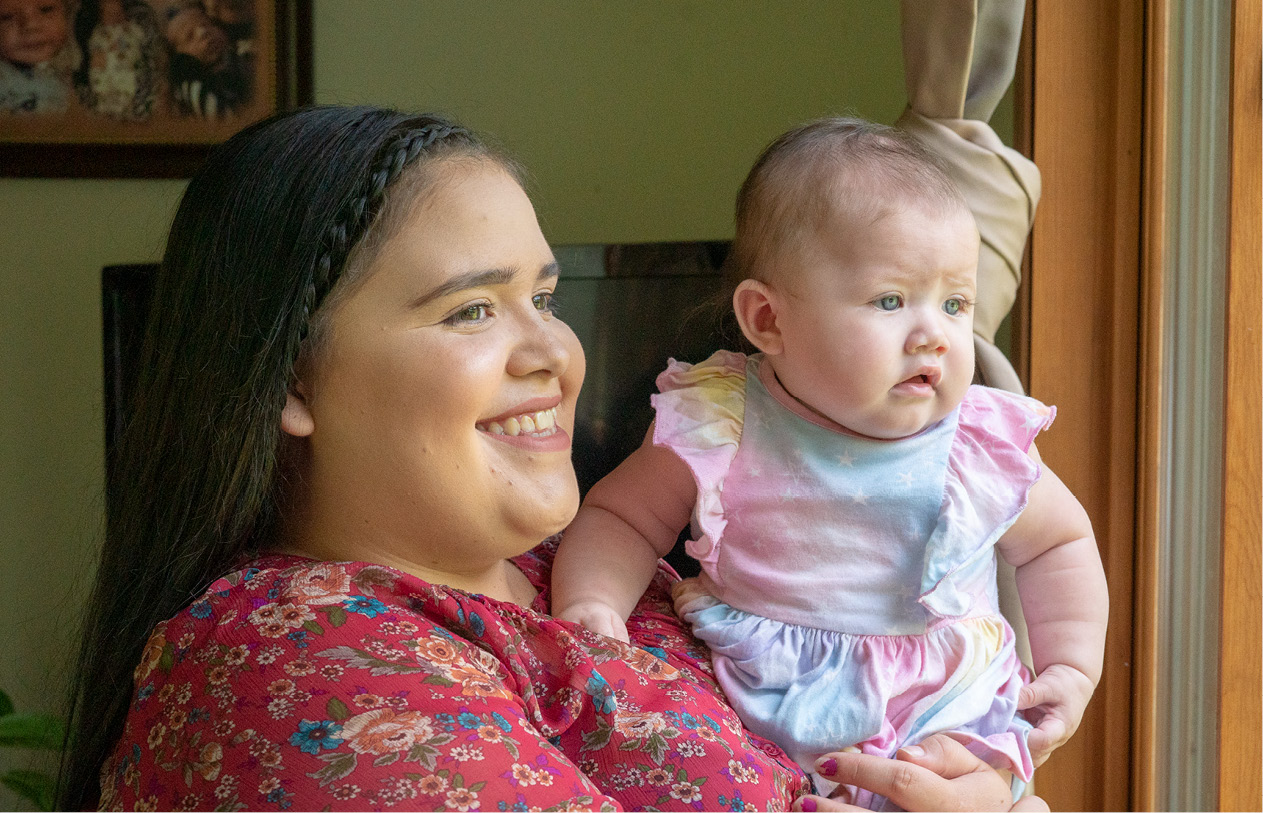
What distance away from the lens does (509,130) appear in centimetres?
276

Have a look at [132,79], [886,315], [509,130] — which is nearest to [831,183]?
[886,315]

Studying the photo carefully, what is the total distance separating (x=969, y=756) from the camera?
1.21 meters

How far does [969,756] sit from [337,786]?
2.31 ft

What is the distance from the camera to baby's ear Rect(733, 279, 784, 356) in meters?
1.32

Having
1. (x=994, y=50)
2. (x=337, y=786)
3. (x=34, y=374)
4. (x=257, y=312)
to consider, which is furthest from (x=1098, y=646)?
(x=34, y=374)

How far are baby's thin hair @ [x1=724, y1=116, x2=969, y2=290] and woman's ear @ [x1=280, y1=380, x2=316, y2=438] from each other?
549 millimetres

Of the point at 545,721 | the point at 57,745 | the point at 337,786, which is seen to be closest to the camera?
the point at 337,786

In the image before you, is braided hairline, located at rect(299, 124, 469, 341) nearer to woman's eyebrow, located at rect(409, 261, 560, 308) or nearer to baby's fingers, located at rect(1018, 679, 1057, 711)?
woman's eyebrow, located at rect(409, 261, 560, 308)

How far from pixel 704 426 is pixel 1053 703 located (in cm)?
52

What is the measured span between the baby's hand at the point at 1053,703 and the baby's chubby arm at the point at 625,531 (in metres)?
0.46

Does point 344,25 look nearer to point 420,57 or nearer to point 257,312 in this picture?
point 420,57

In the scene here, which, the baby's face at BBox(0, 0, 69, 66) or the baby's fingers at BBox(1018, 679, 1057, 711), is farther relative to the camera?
the baby's face at BBox(0, 0, 69, 66)

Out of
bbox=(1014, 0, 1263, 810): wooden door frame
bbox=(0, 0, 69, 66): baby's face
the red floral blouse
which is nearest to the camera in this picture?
the red floral blouse

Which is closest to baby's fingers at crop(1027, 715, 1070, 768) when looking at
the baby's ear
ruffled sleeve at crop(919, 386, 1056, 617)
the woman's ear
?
ruffled sleeve at crop(919, 386, 1056, 617)
